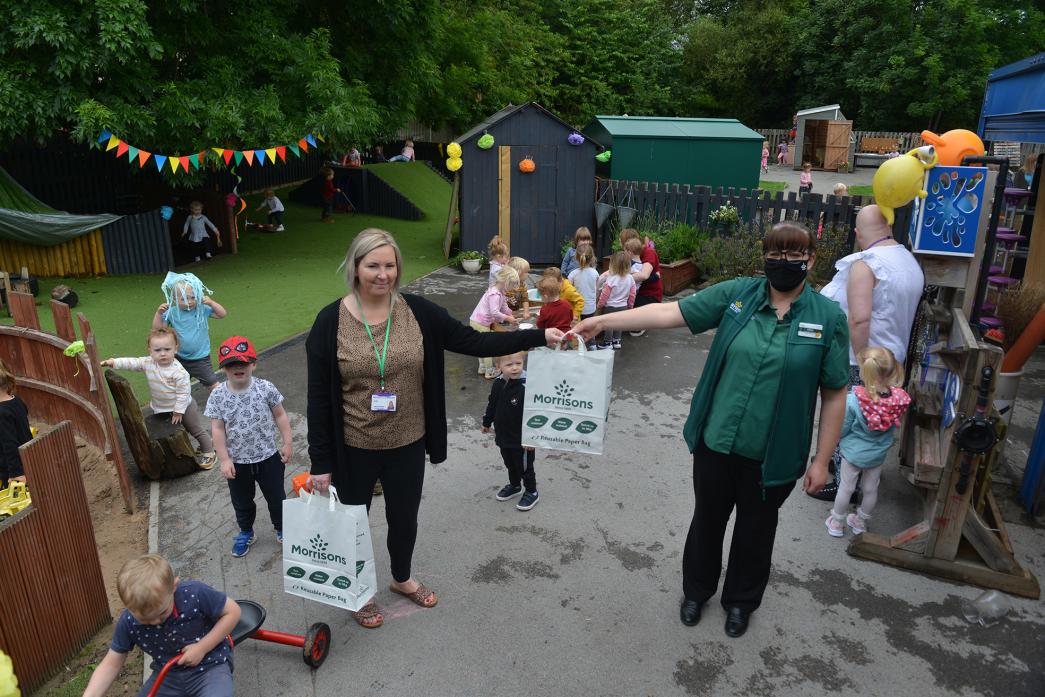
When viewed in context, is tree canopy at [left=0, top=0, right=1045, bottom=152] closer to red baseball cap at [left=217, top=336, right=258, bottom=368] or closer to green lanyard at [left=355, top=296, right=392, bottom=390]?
red baseball cap at [left=217, top=336, right=258, bottom=368]

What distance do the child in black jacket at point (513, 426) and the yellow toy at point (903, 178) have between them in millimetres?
2832

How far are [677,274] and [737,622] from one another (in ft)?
26.5

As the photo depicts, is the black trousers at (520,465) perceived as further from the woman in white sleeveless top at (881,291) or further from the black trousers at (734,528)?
the woman in white sleeveless top at (881,291)

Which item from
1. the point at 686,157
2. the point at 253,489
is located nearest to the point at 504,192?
the point at 686,157

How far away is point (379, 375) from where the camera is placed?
133 inches

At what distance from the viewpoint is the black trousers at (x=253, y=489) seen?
451 centimetres

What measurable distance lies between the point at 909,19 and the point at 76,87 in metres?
34.8

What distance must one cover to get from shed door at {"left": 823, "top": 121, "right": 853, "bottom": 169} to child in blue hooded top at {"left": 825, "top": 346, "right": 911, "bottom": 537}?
28503 millimetres

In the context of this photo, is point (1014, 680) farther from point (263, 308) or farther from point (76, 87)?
point (76, 87)

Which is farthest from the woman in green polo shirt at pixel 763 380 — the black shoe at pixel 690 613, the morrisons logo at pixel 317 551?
the morrisons logo at pixel 317 551

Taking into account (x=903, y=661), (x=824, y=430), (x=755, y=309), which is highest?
(x=755, y=309)

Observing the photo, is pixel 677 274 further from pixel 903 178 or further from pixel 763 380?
pixel 763 380

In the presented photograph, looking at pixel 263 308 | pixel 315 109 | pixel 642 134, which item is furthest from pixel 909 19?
pixel 263 308

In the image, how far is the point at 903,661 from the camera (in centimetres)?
→ 368
